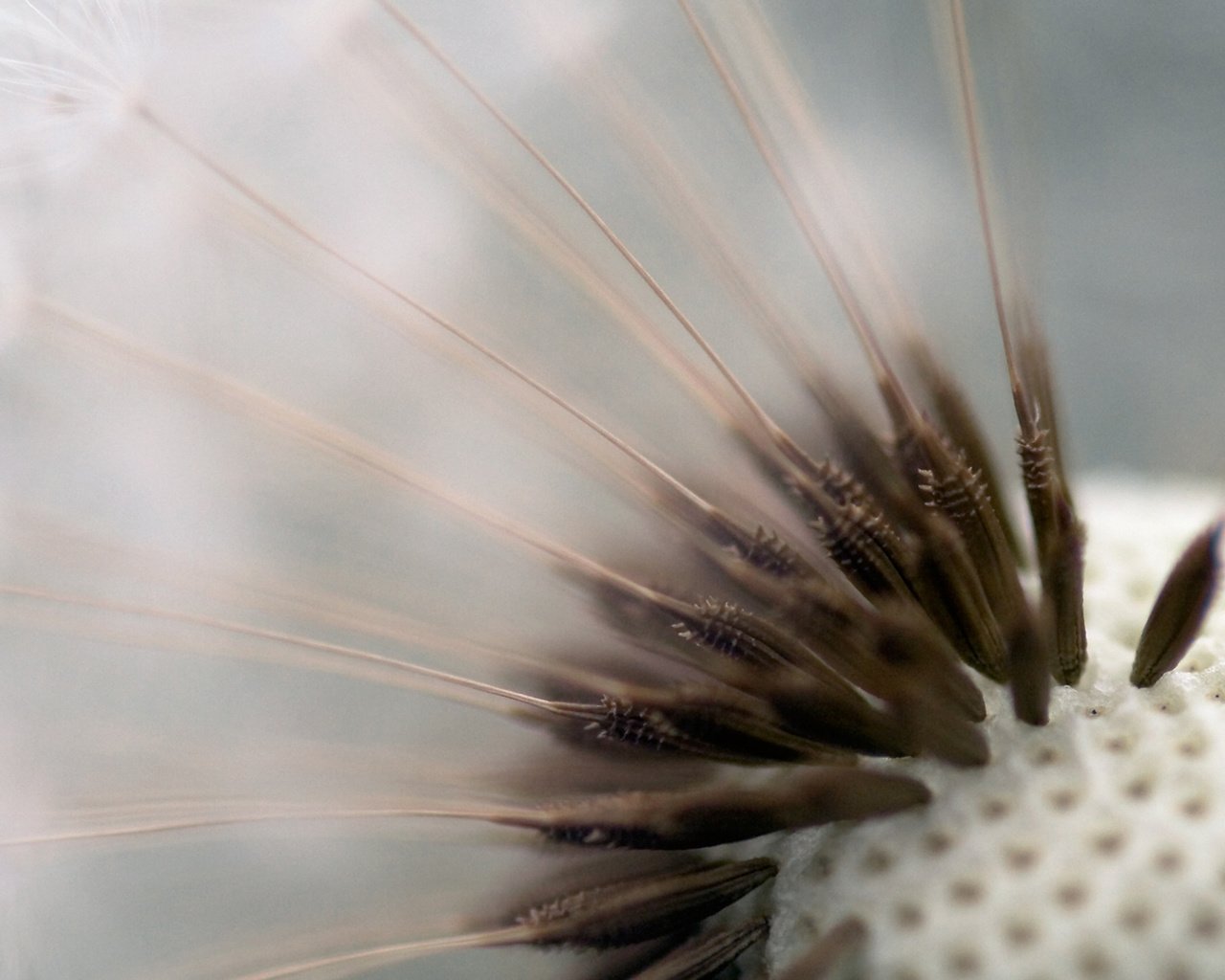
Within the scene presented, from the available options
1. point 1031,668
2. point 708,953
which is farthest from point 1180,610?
point 708,953

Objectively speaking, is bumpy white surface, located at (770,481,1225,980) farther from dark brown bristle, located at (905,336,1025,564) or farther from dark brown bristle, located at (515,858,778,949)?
dark brown bristle, located at (905,336,1025,564)

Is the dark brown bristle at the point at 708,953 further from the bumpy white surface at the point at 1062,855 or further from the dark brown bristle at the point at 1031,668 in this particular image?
the dark brown bristle at the point at 1031,668

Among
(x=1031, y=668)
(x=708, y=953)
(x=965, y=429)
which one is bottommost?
(x=708, y=953)

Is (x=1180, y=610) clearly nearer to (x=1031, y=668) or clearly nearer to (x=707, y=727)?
(x=1031, y=668)

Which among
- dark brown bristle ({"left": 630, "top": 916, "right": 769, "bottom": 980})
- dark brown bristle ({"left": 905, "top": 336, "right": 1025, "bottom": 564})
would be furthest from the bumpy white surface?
dark brown bristle ({"left": 905, "top": 336, "right": 1025, "bottom": 564})

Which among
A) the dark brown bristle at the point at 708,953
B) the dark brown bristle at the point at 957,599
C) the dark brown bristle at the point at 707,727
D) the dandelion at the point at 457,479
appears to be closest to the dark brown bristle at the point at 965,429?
the dandelion at the point at 457,479

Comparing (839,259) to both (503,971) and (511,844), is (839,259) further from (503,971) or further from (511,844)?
(503,971)
